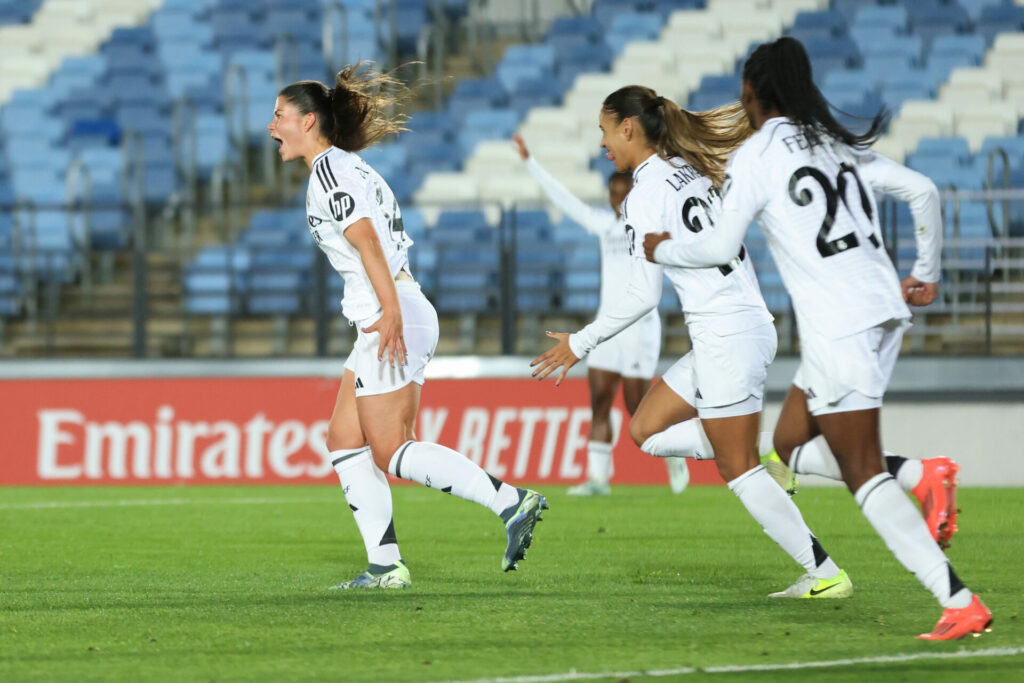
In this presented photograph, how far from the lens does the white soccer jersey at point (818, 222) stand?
4.47 metres

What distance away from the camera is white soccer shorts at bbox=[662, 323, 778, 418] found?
533cm

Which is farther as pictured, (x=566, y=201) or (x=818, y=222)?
(x=566, y=201)

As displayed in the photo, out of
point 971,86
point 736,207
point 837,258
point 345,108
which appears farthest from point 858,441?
point 971,86

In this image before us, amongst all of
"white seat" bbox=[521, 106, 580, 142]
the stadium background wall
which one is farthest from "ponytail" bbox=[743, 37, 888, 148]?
"white seat" bbox=[521, 106, 580, 142]

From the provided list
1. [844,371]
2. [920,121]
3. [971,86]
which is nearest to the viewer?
[844,371]

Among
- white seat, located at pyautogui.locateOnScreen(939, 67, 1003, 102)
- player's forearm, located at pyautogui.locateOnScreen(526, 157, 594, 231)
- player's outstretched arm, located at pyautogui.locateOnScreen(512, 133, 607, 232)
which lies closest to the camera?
player's outstretched arm, located at pyautogui.locateOnScreen(512, 133, 607, 232)

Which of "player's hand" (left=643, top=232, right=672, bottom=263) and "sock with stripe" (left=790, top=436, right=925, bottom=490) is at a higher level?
"player's hand" (left=643, top=232, right=672, bottom=263)

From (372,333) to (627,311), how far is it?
964 mm

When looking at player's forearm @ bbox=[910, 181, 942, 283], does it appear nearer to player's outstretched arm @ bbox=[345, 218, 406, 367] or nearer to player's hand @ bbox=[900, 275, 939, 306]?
player's hand @ bbox=[900, 275, 939, 306]

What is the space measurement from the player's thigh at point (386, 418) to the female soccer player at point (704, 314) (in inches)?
22.3

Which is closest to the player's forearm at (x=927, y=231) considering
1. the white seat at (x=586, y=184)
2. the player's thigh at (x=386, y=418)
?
Result: the player's thigh at (x=386, y=418)

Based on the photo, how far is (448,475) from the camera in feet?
18.2

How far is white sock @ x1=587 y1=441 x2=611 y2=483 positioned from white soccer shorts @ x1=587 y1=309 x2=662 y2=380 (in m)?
0.56

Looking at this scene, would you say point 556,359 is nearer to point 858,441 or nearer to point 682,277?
point 682,277
